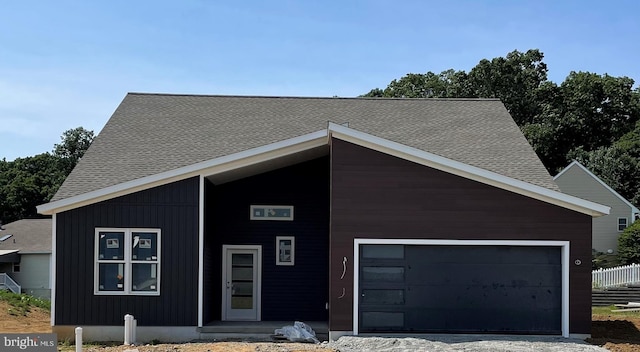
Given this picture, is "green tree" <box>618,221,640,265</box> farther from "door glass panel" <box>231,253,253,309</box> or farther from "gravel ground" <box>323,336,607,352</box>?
"door glass panel" <box>231,253,253,309</box>

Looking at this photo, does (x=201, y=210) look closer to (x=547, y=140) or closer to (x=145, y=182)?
(x=145, y=182)

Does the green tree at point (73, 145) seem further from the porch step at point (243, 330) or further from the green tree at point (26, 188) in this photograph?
the porch step at point (243, 330)

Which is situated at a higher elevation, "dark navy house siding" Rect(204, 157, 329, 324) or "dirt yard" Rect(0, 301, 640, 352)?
"dark navy house siding" Rect(204, 157, 329, 324)

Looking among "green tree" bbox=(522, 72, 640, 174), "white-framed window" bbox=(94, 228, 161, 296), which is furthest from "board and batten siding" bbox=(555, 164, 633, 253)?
"white-framed window" bbox=(94, 228, 161, 296)

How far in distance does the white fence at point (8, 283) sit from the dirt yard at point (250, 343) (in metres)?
15.9

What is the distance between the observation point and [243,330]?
16234 millimetres

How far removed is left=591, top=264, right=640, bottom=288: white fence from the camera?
2917 centimetres

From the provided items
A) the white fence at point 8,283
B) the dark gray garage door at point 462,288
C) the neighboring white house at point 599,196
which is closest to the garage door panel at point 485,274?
the dark gray garage door at point 462,288

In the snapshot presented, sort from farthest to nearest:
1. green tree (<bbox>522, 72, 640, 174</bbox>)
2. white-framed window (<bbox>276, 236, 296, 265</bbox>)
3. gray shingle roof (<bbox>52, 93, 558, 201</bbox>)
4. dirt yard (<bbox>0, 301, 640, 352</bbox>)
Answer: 1. green tree (<bbox>522, 72, 640, 174</bbox>)
2. white-framed window (<bbox>276, 236, 296, 265</bbox>)
3. gray shingle roof (<bbox>52, 93, 558, 201</bbox>)
4. dirt yard (<bbox>0, 301, 640, 352</bbox>)

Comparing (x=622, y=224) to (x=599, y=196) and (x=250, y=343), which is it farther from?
(x=250, y=343)

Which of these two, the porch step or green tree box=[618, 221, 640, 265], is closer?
the porch step

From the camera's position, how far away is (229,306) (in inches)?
720
